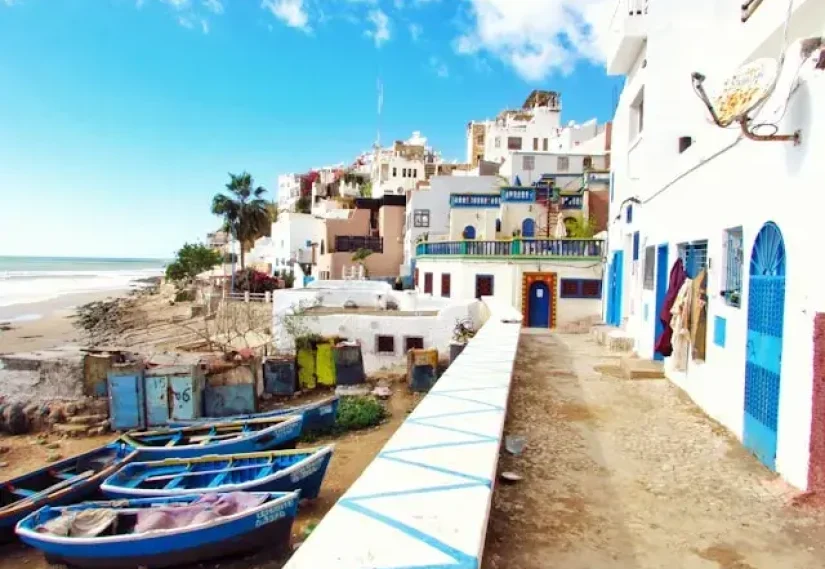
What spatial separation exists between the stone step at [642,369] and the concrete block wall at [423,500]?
514 centimetres

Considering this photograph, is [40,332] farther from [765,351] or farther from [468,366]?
[765,351]

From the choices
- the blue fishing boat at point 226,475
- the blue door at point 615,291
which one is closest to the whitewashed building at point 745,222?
the blue door at point 615,291

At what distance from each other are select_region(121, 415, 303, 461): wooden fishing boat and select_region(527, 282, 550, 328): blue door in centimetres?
1163

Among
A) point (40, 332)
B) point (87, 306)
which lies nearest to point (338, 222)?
point (40, 332)

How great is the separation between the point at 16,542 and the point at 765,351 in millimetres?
12152

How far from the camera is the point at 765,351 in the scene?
5301mm

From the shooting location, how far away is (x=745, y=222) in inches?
233

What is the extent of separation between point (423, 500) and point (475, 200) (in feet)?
84.9

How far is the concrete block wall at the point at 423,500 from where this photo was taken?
8.59ft

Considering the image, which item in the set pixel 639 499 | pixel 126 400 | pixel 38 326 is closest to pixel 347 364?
pixel 126 400

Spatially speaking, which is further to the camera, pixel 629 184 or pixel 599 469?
pixel 629 184

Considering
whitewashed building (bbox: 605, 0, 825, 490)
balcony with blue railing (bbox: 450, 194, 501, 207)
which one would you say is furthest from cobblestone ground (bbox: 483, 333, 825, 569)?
balcony with blue railing (bbox: 450, 194, 501, 207)

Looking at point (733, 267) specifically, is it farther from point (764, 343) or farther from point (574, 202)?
point (574, 202)

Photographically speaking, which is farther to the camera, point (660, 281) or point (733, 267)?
point (660, 281)
